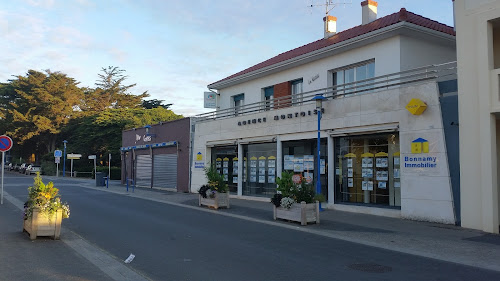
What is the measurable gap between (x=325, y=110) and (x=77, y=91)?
A: 55781 mm

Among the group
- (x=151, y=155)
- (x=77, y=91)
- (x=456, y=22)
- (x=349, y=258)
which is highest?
(x=77, y=91)

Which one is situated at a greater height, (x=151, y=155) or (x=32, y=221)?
(x=151, y=155)

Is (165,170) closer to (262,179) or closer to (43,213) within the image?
(262,179)

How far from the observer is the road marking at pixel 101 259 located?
6363mm

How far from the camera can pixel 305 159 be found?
17484 mm

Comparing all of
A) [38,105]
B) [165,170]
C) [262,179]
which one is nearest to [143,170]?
[165,170]

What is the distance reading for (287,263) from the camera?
731cm

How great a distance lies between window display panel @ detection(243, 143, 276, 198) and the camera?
63.9 ft

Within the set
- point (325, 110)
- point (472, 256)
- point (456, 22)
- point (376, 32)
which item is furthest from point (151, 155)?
point (472, 256)

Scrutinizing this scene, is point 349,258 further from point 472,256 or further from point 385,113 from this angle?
point 385,113

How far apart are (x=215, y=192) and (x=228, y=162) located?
6.01 metres

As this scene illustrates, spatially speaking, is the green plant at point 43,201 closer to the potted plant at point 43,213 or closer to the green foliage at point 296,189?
the potted plant at point 43,213

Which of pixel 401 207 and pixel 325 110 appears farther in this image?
pixel 325 110

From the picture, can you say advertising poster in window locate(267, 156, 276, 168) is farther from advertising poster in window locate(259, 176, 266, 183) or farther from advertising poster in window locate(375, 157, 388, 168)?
advertising poster in window locate(375, 157, 388, 168)
